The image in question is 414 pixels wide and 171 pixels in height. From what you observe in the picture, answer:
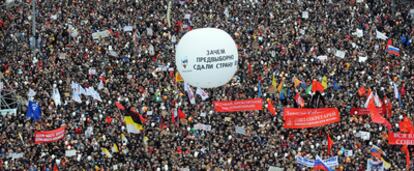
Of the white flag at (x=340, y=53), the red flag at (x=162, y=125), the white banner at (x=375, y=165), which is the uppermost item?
the white flag at (x=340, y=53)

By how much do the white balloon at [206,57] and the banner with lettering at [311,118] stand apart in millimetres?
8573

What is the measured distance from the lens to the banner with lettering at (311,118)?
30.4 metres

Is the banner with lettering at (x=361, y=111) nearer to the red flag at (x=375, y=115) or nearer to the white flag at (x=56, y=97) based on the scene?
the red flag at (x=375, y=115)

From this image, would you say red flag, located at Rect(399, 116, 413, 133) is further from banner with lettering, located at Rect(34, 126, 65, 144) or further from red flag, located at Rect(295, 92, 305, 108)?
banner with lettering, located at Rect(34, 126, 65, 144)

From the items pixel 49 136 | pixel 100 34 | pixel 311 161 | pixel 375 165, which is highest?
pixel 100 34

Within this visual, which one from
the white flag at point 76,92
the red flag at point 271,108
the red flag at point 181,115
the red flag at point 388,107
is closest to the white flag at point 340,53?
the red flag at point 388,107

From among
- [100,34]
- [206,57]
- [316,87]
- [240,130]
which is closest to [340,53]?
[316,87]

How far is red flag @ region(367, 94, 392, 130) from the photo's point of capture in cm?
3042

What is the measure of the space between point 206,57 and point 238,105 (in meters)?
10.3

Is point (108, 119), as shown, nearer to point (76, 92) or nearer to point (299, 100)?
point (76, 92)

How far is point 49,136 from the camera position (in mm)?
30875

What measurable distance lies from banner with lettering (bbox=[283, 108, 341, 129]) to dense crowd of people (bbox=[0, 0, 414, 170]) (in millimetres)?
353

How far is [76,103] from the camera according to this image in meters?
33.1

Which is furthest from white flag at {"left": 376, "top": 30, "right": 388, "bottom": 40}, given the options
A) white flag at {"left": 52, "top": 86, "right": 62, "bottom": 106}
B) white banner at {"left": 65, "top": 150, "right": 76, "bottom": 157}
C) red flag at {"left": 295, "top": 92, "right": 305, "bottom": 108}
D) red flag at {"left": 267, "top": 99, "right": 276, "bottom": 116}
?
white banner at {"left": 65, "top": 150, "right": 76, "bottom": 157}
